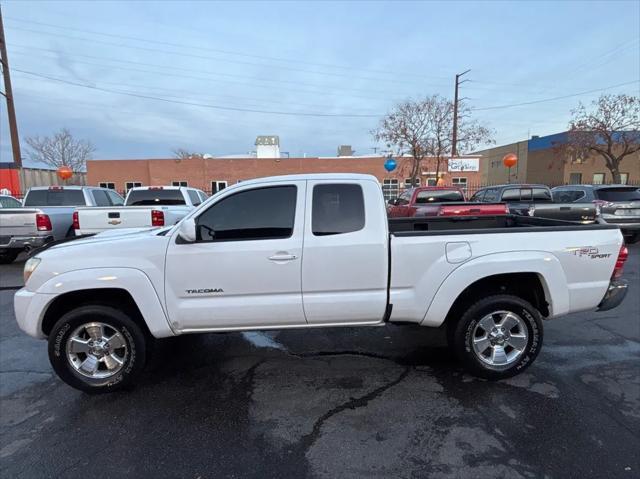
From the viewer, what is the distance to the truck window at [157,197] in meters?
10.1

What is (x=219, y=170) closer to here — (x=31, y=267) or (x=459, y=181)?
(x=459, y=181)

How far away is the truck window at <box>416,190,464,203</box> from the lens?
11117 mm

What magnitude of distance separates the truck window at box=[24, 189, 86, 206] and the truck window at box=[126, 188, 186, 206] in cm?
167

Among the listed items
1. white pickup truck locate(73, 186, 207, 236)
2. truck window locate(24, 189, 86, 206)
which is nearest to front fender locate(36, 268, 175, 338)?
white pickup truck locate(73, 186, 207, 236)

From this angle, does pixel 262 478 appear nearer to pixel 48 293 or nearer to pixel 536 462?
pixel 536 462

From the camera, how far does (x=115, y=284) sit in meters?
3.25

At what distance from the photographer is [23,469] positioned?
2.54 metres

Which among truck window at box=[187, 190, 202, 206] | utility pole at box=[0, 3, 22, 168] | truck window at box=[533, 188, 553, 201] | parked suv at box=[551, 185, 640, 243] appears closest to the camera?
parked suv at box=[551, 185, 640, 243]

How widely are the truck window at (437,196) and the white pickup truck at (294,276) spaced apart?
7.58 m

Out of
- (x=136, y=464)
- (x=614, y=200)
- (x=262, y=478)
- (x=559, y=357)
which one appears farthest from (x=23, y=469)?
(x=614, y=200)

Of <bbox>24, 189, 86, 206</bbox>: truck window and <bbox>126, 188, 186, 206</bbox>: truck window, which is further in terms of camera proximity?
<bbox>24, 189, 86, 206</bbox>: truck window

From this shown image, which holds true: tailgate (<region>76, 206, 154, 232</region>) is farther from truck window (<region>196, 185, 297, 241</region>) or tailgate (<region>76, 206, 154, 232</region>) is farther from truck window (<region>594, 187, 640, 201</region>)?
truck window (<region>594, 187, 640, 201</region>)

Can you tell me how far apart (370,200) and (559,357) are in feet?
8.98

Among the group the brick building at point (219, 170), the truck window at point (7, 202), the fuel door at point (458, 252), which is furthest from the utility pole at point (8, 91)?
the fuel door at point (458, 252)
